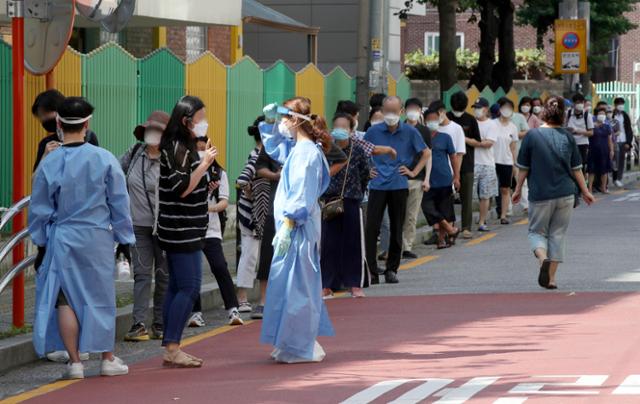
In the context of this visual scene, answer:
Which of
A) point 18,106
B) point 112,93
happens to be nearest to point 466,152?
point 112,93

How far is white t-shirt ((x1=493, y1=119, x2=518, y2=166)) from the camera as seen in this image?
76.0 ft

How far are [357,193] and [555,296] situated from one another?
1.99 meters

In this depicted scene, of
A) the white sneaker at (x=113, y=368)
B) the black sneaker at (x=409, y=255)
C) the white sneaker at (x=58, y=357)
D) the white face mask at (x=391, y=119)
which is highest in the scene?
the white face mask at (x=391, y=119)

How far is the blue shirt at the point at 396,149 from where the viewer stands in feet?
53.5

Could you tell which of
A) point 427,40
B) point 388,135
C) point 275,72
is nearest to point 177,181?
point 388,135

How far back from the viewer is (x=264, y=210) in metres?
13.7

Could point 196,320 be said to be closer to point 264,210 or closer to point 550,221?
point 264,210

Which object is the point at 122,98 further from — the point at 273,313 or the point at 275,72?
the point at 273,313

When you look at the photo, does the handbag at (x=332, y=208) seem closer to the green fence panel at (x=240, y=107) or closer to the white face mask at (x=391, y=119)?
the white face mask at (x=391, y=119)

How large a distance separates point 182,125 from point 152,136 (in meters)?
1.09

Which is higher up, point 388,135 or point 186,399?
point 388,135

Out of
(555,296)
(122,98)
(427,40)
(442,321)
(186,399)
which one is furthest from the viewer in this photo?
(427,40)

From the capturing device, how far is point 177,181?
10.6 m

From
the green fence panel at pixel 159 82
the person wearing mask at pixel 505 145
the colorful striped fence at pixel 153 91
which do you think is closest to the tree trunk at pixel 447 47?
the colorful striped fence at pixel 153 91
